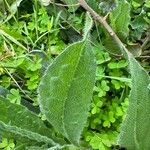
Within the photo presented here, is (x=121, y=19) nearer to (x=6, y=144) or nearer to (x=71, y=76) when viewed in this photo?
(x=71, y=76)

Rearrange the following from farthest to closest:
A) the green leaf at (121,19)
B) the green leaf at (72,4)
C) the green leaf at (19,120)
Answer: the green leaf at (72,4) < the green leaf at (121,19) < the green leaf at (19,120)

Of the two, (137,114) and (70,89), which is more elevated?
(70,89)

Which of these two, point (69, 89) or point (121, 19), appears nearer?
point (69, 89)

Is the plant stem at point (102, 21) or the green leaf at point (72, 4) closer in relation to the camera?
the plant stem at point (102, 21)

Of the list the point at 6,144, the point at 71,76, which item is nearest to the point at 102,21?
the point at 71,76

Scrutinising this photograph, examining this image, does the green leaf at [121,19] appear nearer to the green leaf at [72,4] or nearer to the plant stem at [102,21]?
the plant stem at [102,21]

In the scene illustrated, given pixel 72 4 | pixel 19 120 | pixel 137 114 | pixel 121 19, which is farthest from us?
pixel 72 4

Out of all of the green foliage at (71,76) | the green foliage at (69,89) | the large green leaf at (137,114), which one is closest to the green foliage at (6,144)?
the green foliage at (71,76)
